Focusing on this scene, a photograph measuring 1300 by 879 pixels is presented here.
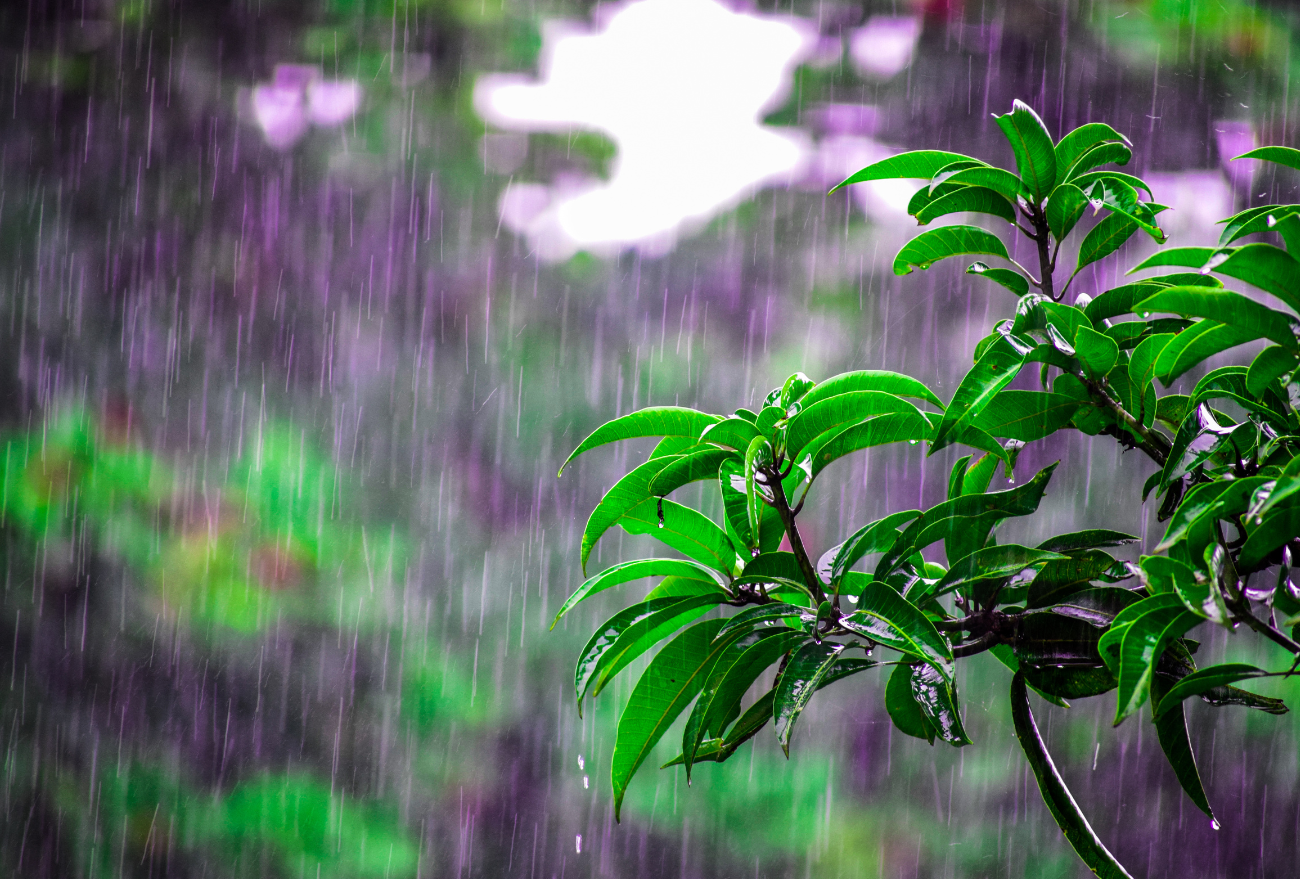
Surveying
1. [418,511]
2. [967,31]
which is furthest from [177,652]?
[967,31]

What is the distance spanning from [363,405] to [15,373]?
893mm

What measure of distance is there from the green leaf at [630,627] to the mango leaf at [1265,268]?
268 millimetres

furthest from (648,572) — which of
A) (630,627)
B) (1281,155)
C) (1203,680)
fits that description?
(1281,155)

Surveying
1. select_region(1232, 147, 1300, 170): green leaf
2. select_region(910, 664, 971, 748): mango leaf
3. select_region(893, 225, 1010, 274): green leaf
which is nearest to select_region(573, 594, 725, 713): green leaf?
select_region(910, 664, 971, 748): mango leaf

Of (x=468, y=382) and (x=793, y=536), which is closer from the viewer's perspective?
(x=793, y=536)

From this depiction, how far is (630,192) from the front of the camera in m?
2.47

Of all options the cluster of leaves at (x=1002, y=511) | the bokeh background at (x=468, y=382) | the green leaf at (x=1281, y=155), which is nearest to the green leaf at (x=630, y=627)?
the cluster of leaves at (x=1002, y=511)

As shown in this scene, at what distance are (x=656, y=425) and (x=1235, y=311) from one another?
10.3 inches

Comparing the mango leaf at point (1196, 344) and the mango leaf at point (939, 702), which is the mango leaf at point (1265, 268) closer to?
the mango leaf at point (1196, 344)

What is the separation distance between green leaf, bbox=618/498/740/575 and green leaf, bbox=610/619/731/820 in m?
0.05

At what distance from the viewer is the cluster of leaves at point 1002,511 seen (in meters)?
0.40

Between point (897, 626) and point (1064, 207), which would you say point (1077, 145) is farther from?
point (897, 626)

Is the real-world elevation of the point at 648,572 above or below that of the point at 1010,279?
below

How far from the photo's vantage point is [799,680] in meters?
0.42
